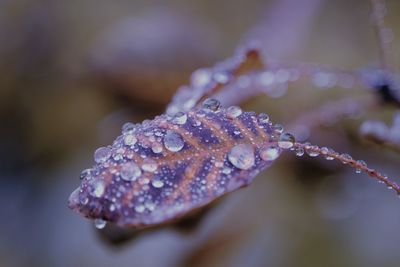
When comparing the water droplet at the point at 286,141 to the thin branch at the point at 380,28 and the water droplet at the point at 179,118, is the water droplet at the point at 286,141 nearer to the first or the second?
the water droplet at the point at 179,118

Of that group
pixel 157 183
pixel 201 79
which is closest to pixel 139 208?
pixel 157 183

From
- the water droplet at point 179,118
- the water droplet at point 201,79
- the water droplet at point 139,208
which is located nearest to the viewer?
the water droplet at point 139,208

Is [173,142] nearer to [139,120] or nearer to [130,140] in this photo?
[130,140]

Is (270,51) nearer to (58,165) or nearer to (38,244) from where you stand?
(58,165)

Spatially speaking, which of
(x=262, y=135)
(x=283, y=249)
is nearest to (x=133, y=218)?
(x=262, y=135)

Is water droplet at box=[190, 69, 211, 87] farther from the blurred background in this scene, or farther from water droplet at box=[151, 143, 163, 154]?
water droplet at box=[151, 143, 163, 154]

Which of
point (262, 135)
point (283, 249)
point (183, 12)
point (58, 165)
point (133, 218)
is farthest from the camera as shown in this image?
point (183, 12)

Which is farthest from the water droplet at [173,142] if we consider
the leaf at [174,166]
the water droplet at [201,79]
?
the water droplet at [201,79]
